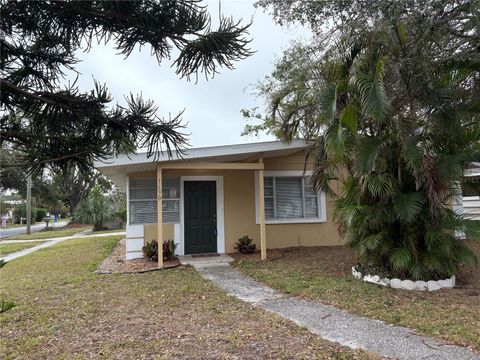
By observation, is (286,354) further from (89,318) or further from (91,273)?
(91,273)

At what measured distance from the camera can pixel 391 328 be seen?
4484 millimetres

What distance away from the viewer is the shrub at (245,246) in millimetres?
10387

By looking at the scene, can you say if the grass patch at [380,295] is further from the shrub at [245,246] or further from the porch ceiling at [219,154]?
the porch ceiling at [219,154]

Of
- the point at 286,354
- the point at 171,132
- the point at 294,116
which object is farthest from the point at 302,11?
the point at 286,354

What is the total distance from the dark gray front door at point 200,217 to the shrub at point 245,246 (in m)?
0.72

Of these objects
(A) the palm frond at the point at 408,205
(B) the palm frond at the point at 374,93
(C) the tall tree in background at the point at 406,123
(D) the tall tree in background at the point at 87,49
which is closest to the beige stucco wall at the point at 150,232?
(C) the tall tree in background at the point at 406,123

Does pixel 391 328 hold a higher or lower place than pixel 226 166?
lower

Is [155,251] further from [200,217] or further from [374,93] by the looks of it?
[374,93]

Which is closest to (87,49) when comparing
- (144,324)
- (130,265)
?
(144,324)

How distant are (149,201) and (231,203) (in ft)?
7.54

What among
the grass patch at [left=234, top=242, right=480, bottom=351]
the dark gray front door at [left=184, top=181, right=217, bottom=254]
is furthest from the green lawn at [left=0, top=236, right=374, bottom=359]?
the dark gray front door at [left=184, top=181, right=217, bottom=254]

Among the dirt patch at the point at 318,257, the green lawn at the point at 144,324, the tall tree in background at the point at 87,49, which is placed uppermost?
the tall tree in background at the point at 87,49

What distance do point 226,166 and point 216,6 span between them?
6521mm

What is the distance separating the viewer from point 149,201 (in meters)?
10.1
